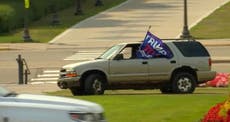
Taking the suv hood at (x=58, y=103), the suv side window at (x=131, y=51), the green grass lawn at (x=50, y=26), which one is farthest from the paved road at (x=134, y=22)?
the suv hood at (x=58, y=103)

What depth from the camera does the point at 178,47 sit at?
21.8 metres

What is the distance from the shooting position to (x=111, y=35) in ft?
152

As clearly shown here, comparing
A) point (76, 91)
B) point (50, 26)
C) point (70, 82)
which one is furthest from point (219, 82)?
point (50, 26)

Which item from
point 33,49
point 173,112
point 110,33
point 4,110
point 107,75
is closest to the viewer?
point 4,110

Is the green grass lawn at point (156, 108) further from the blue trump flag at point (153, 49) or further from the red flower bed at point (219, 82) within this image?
the red flower bed at point (219, 82)

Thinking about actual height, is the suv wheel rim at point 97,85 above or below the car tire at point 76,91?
above

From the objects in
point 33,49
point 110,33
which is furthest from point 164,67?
point 110,33

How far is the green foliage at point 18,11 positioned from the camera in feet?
158

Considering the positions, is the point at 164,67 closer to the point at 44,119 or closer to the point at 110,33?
the point at 44,119

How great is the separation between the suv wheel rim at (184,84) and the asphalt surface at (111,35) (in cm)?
492

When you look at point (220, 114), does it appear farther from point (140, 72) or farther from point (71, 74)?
point (71, 74)

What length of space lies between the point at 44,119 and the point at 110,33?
3972cm

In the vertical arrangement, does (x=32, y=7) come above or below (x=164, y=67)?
above

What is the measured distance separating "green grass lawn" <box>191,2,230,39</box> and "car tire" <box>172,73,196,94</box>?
22.5 metres
